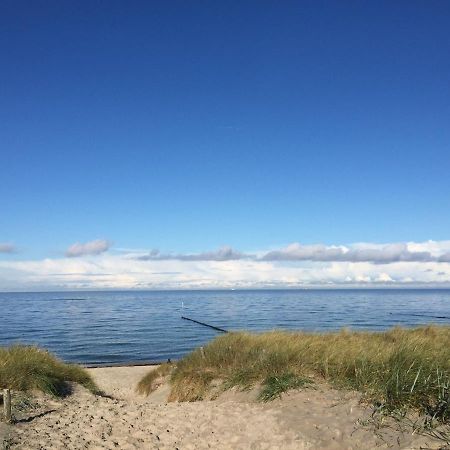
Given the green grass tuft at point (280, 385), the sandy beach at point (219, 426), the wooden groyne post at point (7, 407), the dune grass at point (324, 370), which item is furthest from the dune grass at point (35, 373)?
the green grass tuft at point (280, 385)

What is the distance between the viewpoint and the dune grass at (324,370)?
10281 mm

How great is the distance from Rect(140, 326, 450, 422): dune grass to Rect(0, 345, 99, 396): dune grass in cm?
333

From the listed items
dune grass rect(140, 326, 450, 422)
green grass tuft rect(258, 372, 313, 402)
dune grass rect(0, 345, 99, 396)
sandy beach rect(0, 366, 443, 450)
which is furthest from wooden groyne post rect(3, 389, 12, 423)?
green grass tuft rect(258, 372, 313, 402)

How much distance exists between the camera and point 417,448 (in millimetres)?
8328

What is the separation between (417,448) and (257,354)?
8320 mm

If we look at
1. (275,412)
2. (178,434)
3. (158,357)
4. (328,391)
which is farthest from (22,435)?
(158,357)

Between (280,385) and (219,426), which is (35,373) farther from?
(280,385)

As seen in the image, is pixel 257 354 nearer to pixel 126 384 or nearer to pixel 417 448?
pixel 417 448

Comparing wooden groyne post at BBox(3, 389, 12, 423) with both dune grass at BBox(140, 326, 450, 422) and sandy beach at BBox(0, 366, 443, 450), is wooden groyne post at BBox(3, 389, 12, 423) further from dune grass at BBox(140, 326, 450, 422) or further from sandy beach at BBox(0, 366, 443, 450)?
dune grass at BBox(140, 326, 450, 422)

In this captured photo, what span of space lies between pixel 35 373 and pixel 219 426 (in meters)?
7.79

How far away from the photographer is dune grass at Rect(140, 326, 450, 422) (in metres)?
10.3

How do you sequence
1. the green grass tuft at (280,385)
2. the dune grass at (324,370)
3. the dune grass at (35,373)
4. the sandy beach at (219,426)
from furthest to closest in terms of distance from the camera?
the dune grass at (35,373), the green grass tuft at (280,385), the dune grass at (324,370), the sandy beach at (219,426)

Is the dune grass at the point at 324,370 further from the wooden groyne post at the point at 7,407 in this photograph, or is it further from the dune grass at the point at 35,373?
the wooden groyne post at the point at 7,407

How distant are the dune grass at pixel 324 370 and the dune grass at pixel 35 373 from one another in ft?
10.9
